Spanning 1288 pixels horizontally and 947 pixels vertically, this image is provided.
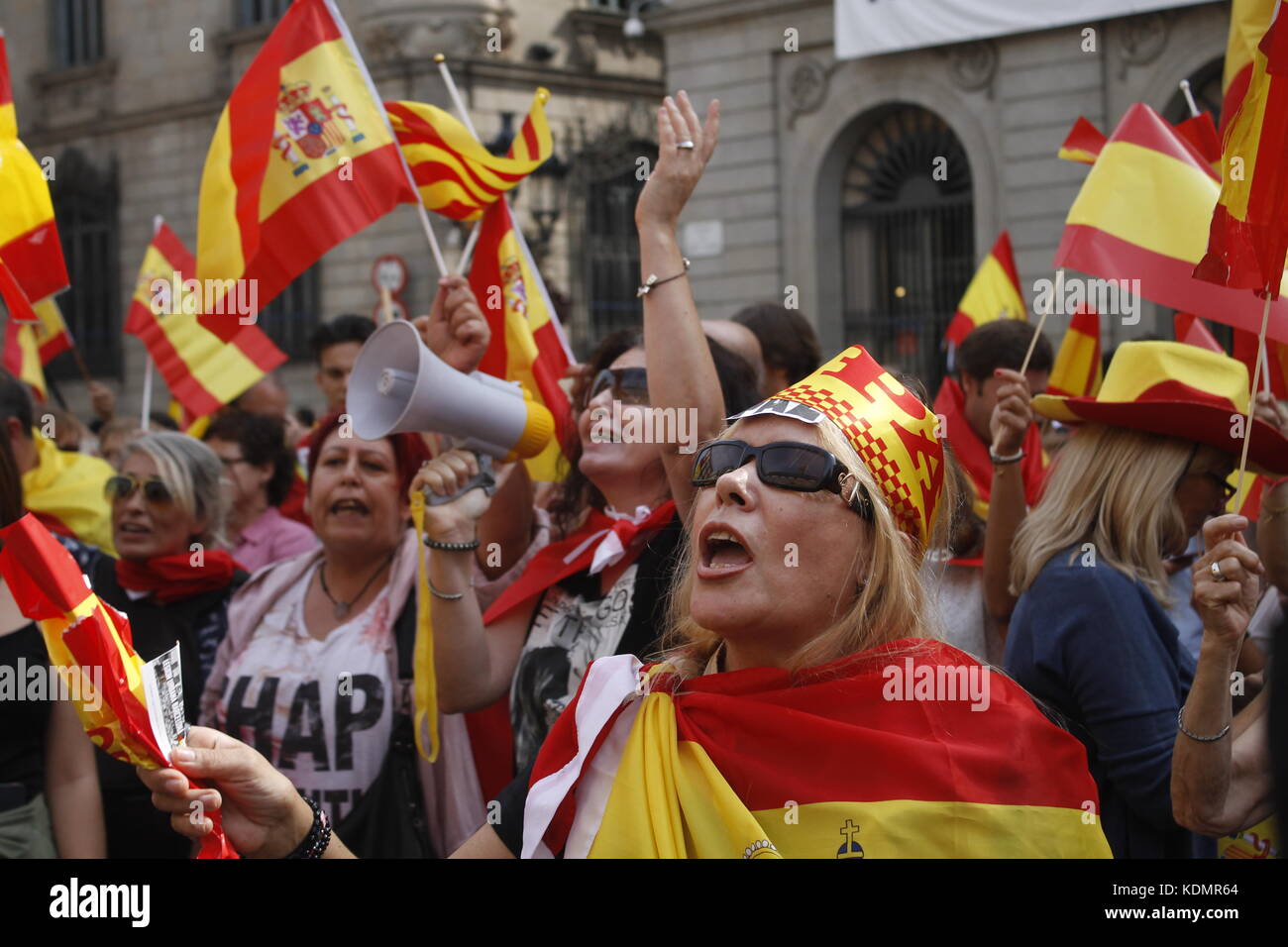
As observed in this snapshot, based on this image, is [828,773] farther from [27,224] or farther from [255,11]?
[255,11]

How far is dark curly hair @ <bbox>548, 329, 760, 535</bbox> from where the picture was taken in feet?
12.6

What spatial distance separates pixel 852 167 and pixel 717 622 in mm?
16983

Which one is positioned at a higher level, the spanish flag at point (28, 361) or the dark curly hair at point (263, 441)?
the spanish flag at point (28, 361)

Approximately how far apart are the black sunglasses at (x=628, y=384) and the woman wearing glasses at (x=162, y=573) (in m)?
1.52

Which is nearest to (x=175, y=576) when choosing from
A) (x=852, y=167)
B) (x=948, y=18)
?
(x=948, y=18)

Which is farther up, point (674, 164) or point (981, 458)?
point (674, 164)

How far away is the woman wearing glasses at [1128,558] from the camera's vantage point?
10.8 ft

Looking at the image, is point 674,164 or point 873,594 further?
point 674,164

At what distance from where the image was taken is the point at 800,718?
96.7 inches

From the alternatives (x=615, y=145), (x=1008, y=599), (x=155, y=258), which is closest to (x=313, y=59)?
(x=1008, y=599)

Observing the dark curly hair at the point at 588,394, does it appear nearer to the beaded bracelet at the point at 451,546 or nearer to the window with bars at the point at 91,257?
the beaded bracelet at the point at 451,546

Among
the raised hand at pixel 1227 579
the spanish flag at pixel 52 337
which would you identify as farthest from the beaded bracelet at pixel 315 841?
the spanish flag at pixel 52 337

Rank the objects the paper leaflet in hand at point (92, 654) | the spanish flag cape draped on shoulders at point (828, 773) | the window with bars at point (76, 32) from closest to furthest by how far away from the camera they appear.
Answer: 1. the paper leaflet in hand at point (92, 654)
2. the spanish flag cape draped on shoulders at point (828, 773)
3. the window with bars at point (76, 32)

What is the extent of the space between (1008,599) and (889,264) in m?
15.0
